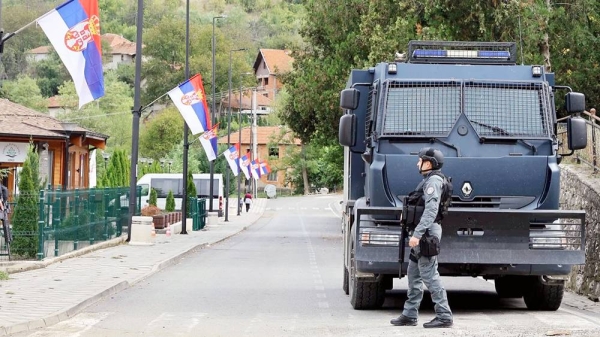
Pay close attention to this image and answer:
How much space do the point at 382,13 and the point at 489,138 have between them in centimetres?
2576

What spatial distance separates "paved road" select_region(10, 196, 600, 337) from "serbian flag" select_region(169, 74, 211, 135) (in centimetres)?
1001

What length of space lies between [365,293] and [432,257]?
2.30 metres

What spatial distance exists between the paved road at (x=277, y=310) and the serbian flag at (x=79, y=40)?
3.28 m

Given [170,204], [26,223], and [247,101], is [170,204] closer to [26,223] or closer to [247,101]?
[26,223]

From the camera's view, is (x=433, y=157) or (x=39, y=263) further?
(x=39, y=263)

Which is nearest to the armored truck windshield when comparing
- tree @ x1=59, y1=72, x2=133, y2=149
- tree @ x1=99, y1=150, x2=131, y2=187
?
tree @ x1=99, y1=150, x2=131, y2=187

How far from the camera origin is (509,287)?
1744 centimetres

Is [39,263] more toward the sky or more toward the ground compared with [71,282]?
more toward the sky

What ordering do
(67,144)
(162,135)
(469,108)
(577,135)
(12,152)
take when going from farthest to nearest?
(162,135), (67,144), (12,152), (469,108), (577,135)

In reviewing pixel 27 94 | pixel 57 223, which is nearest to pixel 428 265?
pixel 57 223

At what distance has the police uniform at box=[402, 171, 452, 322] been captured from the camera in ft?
42.3

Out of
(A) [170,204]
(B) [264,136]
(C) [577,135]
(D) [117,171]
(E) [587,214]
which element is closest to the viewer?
(C) [577,135]

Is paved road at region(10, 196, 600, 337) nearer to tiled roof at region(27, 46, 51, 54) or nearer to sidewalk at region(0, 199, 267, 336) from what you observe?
sidewalk at region(0, 199, 267, 336)

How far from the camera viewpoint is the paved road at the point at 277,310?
42.2 feet
